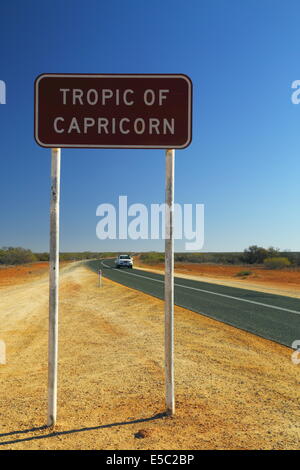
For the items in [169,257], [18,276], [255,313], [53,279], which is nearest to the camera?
[53,279]

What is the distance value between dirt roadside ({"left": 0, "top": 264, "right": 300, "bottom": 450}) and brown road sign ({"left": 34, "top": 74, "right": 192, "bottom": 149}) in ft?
10.9

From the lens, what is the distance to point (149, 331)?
1070 centimetres

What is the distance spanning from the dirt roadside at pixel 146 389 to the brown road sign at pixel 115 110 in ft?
10.9

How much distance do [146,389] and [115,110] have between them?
418 cm

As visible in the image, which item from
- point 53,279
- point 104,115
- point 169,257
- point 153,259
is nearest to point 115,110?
point 104,115

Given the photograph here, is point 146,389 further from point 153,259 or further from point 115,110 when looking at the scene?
point 153,259

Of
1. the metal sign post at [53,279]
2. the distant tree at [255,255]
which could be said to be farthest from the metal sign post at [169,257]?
the distant tree at [255,255]

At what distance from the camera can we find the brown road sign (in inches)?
175

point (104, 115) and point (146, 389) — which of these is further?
point (146, 389)

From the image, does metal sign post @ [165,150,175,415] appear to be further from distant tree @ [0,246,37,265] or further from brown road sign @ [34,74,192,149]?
distant tree @ [0,246,37,265]

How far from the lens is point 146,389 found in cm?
596
